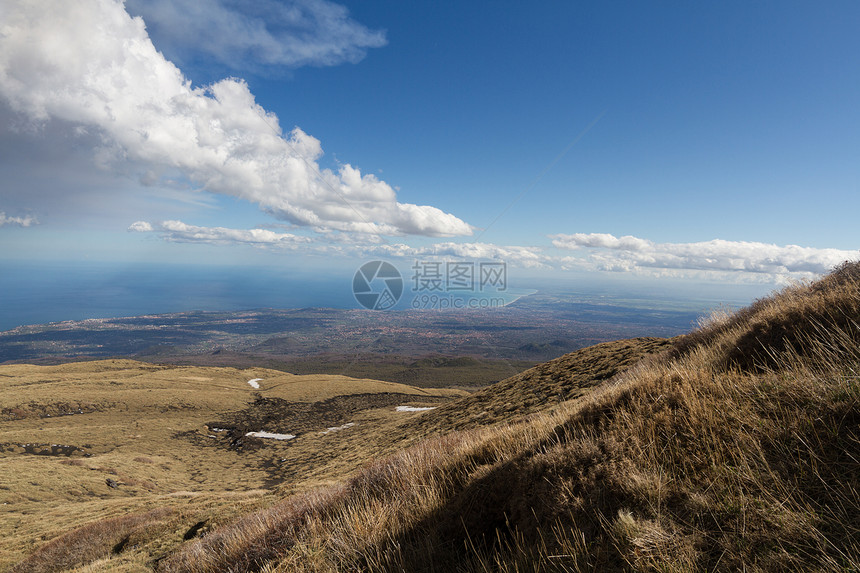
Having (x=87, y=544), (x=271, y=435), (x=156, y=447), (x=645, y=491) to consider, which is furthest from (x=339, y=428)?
(x=645, y=491)

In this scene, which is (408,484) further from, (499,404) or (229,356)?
(229,356)

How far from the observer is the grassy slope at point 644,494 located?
2.20m

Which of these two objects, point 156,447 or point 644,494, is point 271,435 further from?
point 644,494

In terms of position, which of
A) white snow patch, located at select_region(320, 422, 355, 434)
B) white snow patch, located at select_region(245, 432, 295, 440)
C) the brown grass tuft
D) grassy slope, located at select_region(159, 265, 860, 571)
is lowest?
white snow patch, located at select_region(245, 432, 295, 440)

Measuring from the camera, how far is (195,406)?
41.7 metres

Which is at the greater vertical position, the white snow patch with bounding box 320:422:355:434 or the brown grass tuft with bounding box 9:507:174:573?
the brown grass tuft with bounding box 9:507:174:573

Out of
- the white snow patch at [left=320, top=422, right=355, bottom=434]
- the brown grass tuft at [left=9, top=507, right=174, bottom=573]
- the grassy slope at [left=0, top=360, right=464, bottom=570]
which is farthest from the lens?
the white snow patch at [left=320, top=422, right=355, bottom=434]

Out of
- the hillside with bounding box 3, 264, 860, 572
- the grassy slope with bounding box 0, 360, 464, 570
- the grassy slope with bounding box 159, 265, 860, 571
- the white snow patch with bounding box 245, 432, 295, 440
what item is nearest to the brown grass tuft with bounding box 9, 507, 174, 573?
the grassy slope with bounding box 0, 360, 464, 570

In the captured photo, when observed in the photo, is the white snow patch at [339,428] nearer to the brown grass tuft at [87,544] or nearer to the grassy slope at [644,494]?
the brown grass tuft at [87,544]

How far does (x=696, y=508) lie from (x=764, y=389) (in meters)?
2.08

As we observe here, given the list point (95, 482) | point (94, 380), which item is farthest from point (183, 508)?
point (94, 380)

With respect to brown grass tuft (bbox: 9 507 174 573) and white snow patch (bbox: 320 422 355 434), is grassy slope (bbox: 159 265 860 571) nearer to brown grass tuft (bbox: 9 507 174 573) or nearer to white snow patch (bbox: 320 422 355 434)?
brown grass tuft (bbox: 9 507 174 573)

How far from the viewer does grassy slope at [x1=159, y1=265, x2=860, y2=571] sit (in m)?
2.20

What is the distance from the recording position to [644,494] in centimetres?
277
